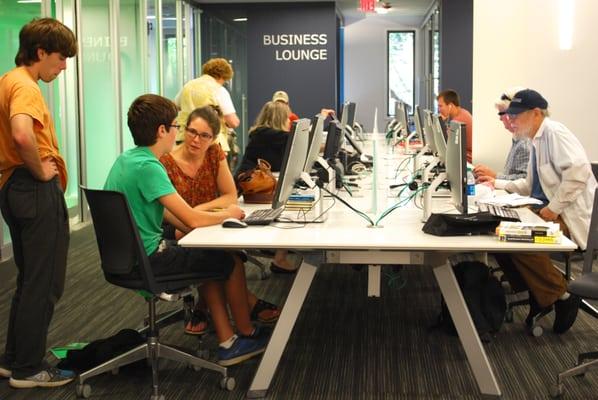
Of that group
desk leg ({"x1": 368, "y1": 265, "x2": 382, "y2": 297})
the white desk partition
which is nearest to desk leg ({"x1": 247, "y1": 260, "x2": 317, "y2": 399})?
the white desk partition

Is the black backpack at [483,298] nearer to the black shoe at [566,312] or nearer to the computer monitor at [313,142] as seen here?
the black shoe at [566,312]

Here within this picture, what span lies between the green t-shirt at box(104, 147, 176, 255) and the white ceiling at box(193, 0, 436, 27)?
1065cm

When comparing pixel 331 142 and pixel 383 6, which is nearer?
pixel 331 142

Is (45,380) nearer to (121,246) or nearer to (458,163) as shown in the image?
(121,246)

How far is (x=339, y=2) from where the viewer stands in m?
15.2

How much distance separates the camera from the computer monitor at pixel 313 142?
4.36 metres

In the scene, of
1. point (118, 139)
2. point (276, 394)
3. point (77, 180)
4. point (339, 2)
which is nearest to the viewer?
point (276, 394)

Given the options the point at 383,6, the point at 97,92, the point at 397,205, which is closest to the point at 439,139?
the point at 397,205

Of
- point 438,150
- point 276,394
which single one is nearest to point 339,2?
point 438,150

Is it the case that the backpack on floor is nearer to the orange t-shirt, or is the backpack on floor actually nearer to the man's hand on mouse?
the man's hand on mouse

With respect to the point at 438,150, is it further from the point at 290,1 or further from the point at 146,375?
the point at 290,1

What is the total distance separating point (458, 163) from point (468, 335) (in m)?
0.73

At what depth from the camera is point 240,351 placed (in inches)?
156

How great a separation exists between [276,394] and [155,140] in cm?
118
